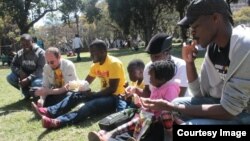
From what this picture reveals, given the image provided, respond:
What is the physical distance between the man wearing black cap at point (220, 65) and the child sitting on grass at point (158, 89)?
1.97 ft

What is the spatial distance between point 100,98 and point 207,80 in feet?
8.61

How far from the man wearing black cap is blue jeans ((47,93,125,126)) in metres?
2.46

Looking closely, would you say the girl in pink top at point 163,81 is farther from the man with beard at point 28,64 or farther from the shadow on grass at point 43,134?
the man with beard at point 28,64

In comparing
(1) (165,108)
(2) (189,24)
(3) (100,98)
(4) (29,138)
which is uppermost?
(2) (189,24)

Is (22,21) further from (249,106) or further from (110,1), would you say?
(249,106)

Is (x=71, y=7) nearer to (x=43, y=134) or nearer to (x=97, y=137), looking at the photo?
(x=43, y=134)

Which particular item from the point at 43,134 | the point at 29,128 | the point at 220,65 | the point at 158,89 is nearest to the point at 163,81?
the point at 158,89

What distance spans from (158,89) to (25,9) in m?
29.5

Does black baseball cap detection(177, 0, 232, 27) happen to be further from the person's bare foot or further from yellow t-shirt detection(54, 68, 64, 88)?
yellow t-shirt detection(54, 68, 64, 88)

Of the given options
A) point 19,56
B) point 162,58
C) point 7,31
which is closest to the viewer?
point 162,58

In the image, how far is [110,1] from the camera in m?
38.5

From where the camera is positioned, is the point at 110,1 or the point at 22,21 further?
the point at 110,1

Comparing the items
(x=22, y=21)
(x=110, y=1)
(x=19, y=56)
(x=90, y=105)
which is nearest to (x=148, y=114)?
(x=90, y=105)

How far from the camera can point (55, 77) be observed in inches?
285
